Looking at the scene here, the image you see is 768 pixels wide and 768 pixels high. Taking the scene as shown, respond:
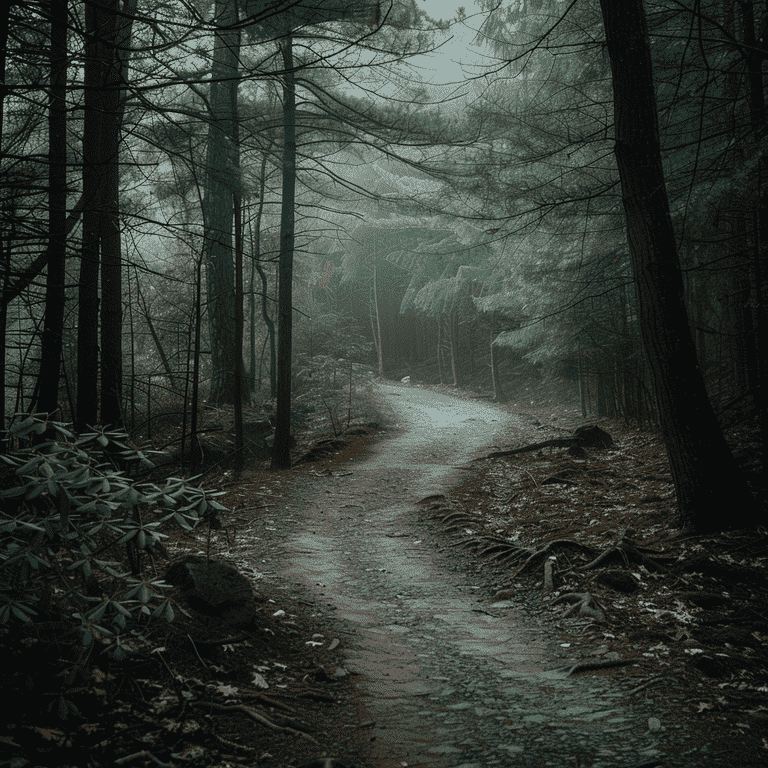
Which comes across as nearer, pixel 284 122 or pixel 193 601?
pixel 193 601

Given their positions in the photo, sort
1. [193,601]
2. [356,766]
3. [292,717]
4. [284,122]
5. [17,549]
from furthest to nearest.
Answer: [284,122] < [193,601] < [292,717] < [356,766] < [17,549]

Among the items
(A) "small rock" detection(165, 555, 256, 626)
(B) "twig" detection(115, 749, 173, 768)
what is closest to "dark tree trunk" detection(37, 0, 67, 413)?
(A) "small rock" detection(165, 555, 256, 626)

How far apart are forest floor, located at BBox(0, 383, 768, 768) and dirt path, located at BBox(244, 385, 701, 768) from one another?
0.05 ft

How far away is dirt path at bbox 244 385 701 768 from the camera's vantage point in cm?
251

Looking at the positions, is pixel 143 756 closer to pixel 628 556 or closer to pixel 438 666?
pixel 438 666

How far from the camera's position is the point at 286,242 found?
1073 centimetres

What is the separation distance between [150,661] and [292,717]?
0.81 meters

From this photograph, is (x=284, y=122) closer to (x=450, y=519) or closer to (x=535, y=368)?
(x=450, y=519)

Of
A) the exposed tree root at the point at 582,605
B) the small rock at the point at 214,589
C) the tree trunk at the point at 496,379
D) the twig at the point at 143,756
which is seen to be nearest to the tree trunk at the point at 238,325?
the small rock at the point at 214,589

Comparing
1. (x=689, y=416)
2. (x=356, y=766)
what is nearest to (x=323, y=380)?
(x=689, y=416)

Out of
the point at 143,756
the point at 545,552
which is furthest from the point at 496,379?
the point at 143,756

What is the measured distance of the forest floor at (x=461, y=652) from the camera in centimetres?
246

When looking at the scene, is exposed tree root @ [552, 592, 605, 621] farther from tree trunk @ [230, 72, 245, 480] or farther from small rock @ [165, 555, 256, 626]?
tree trunk @ [230, 72, 245, 480]

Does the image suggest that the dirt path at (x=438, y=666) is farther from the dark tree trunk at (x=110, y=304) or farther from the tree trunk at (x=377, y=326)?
the tree trunk at (x=377, y=326)
